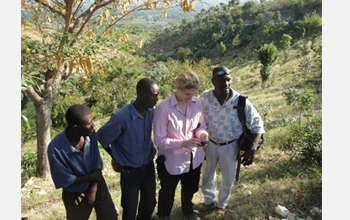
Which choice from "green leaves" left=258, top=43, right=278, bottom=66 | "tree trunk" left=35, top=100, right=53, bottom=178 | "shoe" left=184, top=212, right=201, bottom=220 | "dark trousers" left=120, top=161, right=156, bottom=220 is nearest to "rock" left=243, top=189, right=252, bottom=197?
"shoe" left=184, top=212, right=201, bottom=220

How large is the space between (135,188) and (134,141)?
16.4 inches

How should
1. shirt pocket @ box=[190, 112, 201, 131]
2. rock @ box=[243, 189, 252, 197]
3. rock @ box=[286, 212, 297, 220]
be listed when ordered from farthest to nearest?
rock @ box=[243, 189, 252, 197]
rock @ box=[286, 212, 297, 220]
shirt pocket @ box=[190, 112, 201, 131]

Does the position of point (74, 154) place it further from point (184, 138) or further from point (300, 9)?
point (300, 9)

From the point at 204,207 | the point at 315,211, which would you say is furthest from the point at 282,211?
the point at 204,207

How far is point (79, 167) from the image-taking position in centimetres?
190

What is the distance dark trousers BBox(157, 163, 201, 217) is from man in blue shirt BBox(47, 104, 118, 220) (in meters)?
0.50

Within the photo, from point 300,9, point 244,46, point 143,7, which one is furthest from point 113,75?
point 300,9

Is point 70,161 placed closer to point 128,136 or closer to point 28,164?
point 128,136

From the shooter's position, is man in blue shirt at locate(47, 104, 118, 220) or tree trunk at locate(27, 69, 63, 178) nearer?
man in blue shirt at locate(47, 104, 118, 220)

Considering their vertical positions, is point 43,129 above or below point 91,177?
below

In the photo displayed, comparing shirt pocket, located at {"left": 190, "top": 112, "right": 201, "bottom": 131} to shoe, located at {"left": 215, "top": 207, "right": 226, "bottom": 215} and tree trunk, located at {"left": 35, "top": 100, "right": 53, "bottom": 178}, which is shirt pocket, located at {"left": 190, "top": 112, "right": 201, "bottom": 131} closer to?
shoe, located at {"left": 215, "top": 207, "right": 226, "bottom": 215}

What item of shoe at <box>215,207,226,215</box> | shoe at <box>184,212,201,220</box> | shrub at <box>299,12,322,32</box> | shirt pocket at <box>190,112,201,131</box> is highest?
shrub at <box>299,12,322,32</box>

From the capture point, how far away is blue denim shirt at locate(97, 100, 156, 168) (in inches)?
79.8

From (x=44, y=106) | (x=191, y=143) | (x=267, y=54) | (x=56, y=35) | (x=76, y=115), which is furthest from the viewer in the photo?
(x=267, y=54)
